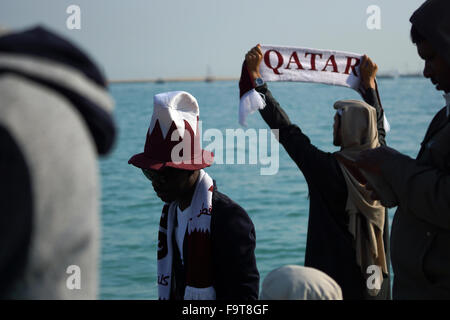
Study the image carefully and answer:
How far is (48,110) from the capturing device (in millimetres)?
1050

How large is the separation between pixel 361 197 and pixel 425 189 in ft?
3.34

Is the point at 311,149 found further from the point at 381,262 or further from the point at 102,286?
the point at 102,286

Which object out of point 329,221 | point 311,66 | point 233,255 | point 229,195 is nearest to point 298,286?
point 233,255

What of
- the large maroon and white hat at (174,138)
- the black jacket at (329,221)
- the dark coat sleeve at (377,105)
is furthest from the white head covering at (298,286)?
the dark coat sleeve at (377,105)

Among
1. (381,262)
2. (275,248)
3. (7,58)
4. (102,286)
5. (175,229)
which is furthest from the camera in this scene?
(275,248)

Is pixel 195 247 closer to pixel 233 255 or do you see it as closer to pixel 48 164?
pixel 233 255

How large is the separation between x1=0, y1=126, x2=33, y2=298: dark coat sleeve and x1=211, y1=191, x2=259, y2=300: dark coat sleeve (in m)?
1.70

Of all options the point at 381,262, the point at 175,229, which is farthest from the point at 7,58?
the point at 381,262

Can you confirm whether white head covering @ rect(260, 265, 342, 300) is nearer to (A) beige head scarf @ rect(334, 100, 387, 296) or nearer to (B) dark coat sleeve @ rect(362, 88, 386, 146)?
(A) beige head scarf @ rect(334, 100, 387, 296)

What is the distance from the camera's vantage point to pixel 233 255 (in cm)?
263

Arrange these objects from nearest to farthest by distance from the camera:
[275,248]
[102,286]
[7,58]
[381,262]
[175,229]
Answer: [7,58], [175,229], [381,262], [102,286], [275,248]

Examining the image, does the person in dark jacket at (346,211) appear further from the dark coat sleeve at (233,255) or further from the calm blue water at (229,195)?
the calm blue water at (229,195)

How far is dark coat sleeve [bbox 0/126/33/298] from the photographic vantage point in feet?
3.16

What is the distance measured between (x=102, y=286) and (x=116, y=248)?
2.12 metres
